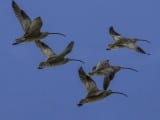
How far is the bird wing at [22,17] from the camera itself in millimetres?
46688

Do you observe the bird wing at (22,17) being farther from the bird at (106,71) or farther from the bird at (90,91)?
the bird at (106,71)

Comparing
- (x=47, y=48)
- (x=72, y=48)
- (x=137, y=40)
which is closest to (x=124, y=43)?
(x=137, y=40)

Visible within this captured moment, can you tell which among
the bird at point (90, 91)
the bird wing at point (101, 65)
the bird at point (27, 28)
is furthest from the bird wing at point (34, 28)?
the bird wing at point (101, 65)

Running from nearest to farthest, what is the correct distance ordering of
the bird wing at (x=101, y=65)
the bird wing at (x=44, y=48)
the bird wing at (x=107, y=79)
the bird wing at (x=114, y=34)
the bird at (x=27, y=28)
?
the bird at (x=27, y=28)
the bird wing at (x=107, y=79)
the bird wing at (x=101, y=65)
the bird wing at (x=44, y=48)
the bird wing at (x=114, y=34)

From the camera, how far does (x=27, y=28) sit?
46.6 m

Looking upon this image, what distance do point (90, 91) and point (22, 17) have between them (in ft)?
15.4

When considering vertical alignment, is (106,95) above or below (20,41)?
below

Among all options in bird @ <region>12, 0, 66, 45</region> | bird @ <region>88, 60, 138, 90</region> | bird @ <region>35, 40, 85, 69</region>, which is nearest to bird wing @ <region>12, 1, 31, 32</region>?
bird @ <region>12, 0, 66, 45</region>

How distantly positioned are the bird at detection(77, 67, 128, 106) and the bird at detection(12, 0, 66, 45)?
2264mm

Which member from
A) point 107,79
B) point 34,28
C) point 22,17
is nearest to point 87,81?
point 107,79

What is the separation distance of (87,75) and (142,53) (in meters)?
7.65

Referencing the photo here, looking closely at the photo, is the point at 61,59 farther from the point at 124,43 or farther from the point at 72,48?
the point at 124,43

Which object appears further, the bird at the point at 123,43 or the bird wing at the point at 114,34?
the bird wing at the point at 114,34

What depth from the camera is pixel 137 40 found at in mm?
52844
